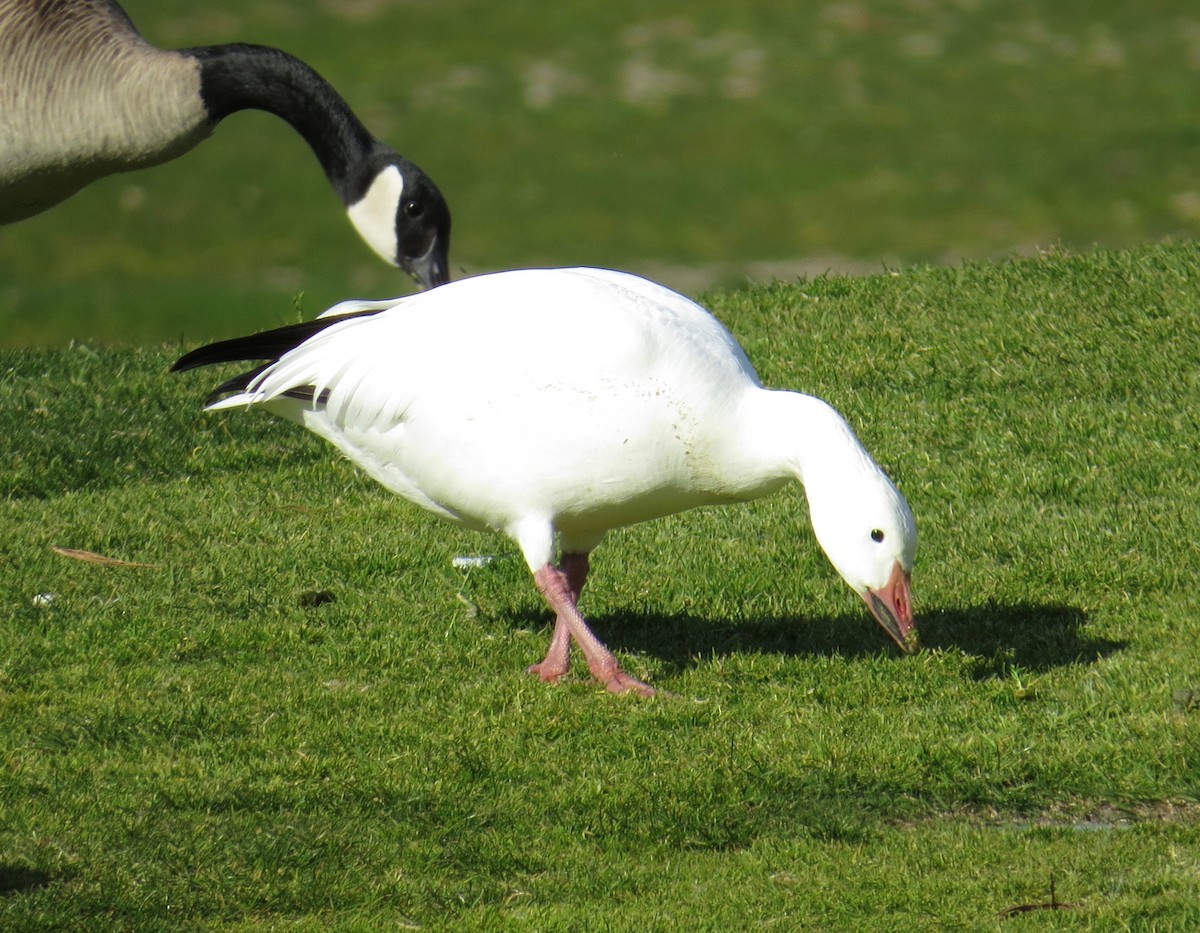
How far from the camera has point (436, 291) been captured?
6.09m

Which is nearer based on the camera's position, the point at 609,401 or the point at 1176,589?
the point at 609,401

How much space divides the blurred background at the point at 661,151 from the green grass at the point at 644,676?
1076cm

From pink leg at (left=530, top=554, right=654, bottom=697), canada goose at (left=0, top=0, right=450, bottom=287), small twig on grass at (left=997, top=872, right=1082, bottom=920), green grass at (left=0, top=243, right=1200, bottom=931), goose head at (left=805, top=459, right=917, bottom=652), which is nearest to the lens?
small twig on grass at (left=997, top=872, right=1082, bottom=920)

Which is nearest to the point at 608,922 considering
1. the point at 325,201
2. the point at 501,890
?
the point at 501,890

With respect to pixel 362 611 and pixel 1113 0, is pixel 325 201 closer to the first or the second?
pixel 1113 0

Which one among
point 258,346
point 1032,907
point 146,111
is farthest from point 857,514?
point 146,111

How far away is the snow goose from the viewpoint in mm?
5512

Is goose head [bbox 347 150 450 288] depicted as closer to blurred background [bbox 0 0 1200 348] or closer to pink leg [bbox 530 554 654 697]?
pink leg [bbox 530 554 654 697]

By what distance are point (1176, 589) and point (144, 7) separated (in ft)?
96.7

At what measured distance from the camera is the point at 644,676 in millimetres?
6059

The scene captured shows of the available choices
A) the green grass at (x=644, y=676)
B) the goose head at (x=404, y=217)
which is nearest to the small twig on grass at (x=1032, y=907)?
the green grass at (x=644, y=676)

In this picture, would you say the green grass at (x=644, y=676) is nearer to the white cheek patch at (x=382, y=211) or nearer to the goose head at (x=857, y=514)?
the goose head at (x=857, y=514)

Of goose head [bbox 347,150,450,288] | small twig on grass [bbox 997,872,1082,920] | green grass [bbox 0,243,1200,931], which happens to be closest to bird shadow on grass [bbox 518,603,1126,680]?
green grass [bbox 0,243,1200,931]

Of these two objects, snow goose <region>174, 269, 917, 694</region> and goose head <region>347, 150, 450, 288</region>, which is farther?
goose head <region>347, 150, 450, 288</region>
